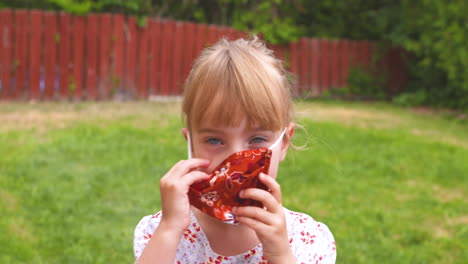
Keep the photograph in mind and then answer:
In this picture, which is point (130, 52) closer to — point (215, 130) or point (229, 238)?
point (229, 238)

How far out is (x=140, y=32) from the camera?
1123 cm

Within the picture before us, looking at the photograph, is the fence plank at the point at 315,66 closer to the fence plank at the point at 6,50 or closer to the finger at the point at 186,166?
the fence plank at the point at 6,50

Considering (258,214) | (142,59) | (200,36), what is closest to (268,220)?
(258,214)

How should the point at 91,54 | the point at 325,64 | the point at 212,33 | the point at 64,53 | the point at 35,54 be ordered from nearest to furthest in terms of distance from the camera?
the point at 35,54, the point at 64,53, the point at 91,54, the point at 212,33, the point at 325,64

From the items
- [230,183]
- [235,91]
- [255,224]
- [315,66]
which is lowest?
[315,66]

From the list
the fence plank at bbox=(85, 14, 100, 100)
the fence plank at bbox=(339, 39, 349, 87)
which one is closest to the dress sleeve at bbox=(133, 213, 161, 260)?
the fence plank at bbox=(85, 14, 100, 100)

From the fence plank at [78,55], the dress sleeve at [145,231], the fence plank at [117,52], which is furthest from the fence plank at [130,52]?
the dress sleeve at [145,231]

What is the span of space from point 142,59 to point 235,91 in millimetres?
9614

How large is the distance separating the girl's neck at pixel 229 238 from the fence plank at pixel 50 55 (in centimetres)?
874

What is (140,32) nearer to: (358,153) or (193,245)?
(358,153)

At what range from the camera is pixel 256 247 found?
2.15m

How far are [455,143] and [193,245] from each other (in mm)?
6467

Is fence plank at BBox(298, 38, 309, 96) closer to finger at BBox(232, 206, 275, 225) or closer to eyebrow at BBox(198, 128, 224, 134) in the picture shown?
eyebrow at BBox(198, 128, 224, 134)

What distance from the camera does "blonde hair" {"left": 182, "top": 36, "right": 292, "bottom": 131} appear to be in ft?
6.31
